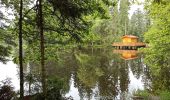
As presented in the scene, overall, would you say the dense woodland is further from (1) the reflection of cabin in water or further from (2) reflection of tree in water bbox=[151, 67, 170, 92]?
(1) the reflection of cabin in water

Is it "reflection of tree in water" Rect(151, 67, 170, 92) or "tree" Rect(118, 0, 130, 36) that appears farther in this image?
"tree" Rect(118, 0, 130, 36)

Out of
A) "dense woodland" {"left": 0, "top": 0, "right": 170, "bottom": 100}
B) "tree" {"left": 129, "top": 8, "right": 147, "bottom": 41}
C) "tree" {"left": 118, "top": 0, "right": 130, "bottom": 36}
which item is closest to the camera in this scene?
"dense woodland" {"left": 0, "top": 0, "right": 170, "bottom": 100}

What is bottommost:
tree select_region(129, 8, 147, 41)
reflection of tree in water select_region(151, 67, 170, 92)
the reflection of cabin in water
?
reflection of tree in water select_region(151, 67, 170, 92)

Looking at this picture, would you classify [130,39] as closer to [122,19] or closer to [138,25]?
[122,19]

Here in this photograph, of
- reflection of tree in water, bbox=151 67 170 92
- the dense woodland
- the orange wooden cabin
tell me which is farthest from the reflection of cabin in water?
the dense woodland

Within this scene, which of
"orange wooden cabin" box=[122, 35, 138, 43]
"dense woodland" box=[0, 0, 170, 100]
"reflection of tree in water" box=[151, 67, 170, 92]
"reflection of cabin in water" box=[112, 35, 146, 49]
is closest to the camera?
"dense woodland" box=[0, 0, 170, 100]

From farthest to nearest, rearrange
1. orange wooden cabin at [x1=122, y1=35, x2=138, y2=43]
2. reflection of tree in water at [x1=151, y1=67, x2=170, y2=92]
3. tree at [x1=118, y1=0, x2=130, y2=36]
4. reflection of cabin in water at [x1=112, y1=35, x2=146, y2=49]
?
tree at [x1=118, y1=0, x2=130, y2=36] < orange wooden cabin at [x1=122, y1=35, x2=138, y2=43] < reflection of cabin in water at [x1=112, y1=35, x2=146, y2=49] < reflection of tree in water at [x1=151, y1=67, x2=170, y2=92]

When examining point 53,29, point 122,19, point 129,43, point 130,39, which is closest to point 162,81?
point 53,29

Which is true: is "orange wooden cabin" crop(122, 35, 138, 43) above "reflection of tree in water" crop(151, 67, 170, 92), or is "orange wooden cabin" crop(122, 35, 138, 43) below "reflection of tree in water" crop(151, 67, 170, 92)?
above

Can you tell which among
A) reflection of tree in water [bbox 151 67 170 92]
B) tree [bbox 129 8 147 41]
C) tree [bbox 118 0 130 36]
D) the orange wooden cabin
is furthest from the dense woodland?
tree [bbox 129 8 147 41]

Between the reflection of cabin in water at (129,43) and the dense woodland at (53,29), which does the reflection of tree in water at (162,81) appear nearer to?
the dense woodland at (53,29)

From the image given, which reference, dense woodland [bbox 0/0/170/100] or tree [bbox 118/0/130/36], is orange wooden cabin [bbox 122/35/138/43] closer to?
tree [bbox 118/0/130/36]

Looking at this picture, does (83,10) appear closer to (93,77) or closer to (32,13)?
(32,13)

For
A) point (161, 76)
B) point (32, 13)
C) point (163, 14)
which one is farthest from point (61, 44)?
point (161, 76)
